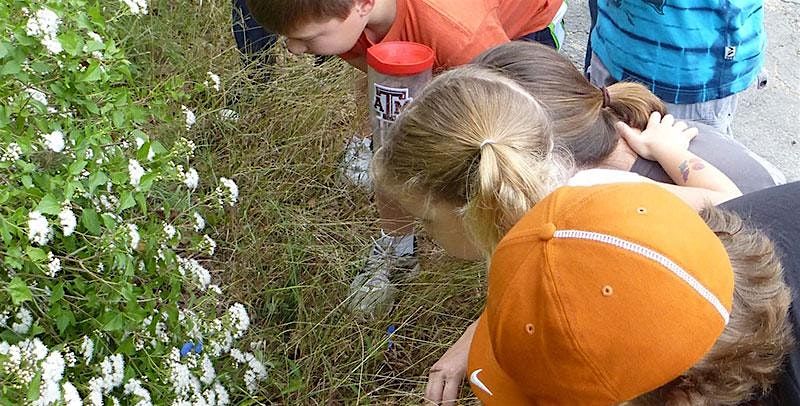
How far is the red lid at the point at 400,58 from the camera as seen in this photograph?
6.56 ft

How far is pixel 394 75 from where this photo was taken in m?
2.01

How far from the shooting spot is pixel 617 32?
91.3 inches

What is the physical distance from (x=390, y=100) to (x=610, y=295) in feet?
3.68

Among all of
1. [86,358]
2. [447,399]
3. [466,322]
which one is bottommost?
[466,322]

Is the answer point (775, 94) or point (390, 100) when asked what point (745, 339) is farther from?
point (775, 94)

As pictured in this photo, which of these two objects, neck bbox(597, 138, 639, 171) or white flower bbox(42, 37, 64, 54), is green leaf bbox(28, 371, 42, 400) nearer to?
white flower bbox(42, 37, 64, 54)

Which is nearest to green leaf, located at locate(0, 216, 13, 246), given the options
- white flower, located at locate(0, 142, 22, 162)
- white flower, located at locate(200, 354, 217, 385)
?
white flower, located at locate(0, 142, 22, 162)

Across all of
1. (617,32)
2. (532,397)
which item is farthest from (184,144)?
(617,32)

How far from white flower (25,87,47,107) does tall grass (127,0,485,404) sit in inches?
26.9

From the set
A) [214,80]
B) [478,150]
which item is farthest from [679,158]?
[214,80]

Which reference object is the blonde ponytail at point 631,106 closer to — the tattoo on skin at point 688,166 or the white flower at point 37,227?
the tattoo on skin at point 688,166

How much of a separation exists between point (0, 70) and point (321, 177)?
1.35m

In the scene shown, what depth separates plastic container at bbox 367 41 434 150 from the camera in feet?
6.59

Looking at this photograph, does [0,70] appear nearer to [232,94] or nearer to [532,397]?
[532,397]
